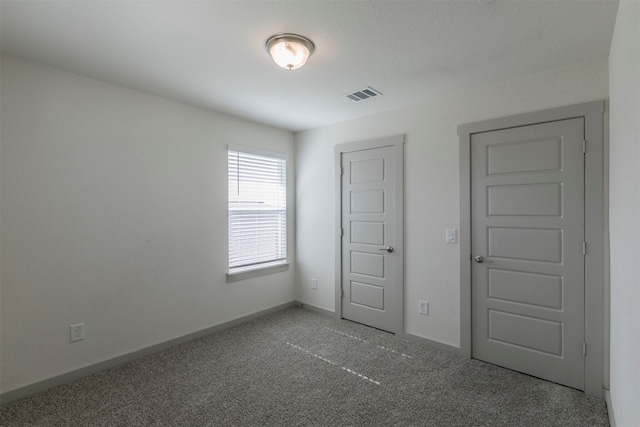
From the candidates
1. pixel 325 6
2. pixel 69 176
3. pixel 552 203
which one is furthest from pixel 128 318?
pixel 552 203

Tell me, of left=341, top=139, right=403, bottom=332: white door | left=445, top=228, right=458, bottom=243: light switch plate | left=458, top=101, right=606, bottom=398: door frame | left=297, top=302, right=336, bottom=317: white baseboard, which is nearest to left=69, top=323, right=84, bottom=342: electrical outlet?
left=297, top=302, right=336, bottom=317: white baseboard

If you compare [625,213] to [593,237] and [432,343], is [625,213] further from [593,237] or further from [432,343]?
[432,343]

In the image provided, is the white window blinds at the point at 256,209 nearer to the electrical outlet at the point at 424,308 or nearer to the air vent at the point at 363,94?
the air vent at the point at 363,94

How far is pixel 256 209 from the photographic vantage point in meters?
3.96

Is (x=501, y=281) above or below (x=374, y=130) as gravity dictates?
below

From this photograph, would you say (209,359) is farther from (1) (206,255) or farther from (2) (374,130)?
(2) (374,130)

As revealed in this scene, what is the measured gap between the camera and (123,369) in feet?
8.77

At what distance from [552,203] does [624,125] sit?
957 mm

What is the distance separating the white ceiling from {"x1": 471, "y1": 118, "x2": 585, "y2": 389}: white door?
628 millimetres

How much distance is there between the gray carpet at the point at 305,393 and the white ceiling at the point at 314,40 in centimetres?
250

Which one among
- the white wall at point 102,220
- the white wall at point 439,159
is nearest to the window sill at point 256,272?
the white wall at point 102,220

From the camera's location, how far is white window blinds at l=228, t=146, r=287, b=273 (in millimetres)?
3717

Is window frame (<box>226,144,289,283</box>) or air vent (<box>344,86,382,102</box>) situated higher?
air vent (<box>344,86,382,102</box>)

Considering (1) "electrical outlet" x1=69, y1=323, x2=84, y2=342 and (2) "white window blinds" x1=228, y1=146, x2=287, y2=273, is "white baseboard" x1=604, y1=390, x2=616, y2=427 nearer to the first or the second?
(2) "white window blinds" x1=228, y1=146, x2=287, y2=273
